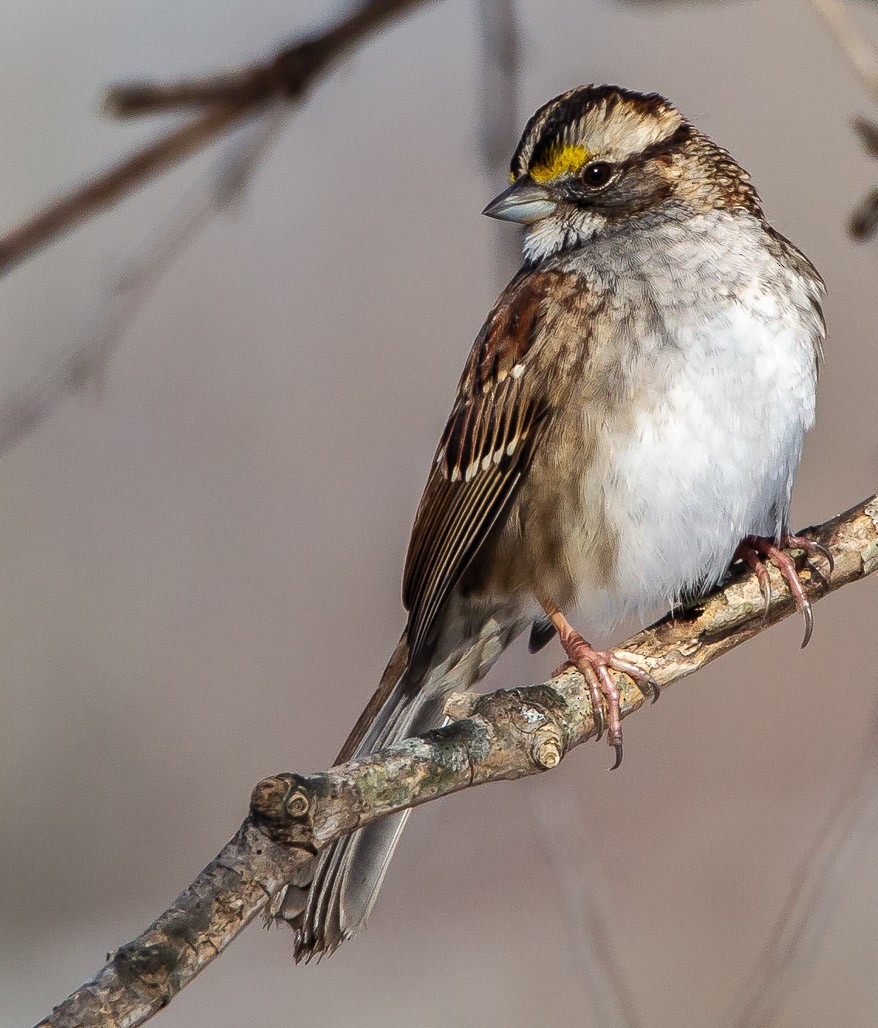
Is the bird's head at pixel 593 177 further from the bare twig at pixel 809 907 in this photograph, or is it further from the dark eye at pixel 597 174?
the bare twig at pixel 809 907

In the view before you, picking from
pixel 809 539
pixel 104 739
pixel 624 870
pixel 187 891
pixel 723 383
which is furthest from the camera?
pixel 104 739

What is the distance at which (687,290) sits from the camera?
292 cm

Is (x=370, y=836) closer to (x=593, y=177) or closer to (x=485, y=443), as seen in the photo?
(x=485, y=443)

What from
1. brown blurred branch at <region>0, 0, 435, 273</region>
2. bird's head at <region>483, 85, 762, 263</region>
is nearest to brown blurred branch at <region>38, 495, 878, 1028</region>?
brown blurred branch at <region>0, 0, 435, 273</region>

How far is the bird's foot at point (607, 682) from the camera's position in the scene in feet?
8.81

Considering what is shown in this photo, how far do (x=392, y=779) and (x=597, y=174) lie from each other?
67.8 inches

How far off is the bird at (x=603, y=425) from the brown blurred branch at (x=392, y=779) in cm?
7

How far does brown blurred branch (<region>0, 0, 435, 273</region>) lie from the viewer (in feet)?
5.32

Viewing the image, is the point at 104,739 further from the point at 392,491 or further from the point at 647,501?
the point at 647,501

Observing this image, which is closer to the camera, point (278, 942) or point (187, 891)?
point (187, 891)

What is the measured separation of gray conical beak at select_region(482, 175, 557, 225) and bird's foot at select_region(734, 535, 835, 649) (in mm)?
912

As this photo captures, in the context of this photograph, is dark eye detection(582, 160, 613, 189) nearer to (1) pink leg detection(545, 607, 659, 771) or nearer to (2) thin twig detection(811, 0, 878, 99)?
(2) thin twig detection(811, 0, 878, 99)

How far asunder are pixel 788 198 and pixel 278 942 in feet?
9.93

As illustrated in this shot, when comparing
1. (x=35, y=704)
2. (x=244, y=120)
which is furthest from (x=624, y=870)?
(x=244, y=120)
